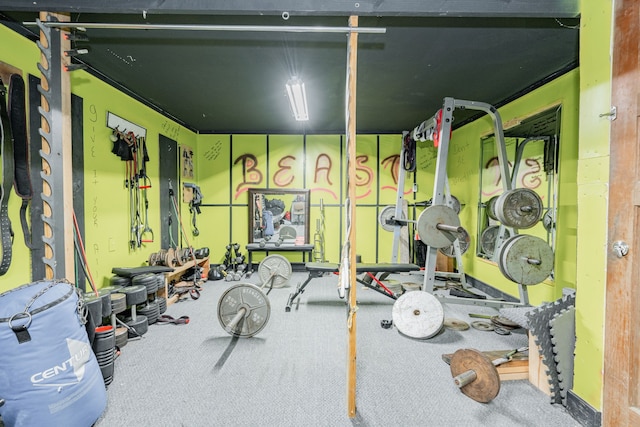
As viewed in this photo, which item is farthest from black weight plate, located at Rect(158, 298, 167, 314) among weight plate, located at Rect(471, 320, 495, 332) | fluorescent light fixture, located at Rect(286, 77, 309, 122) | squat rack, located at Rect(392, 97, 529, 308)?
weight plate, located at Rect(471, 320, 495, 332)

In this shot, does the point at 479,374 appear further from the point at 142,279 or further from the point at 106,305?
the point at 142,279

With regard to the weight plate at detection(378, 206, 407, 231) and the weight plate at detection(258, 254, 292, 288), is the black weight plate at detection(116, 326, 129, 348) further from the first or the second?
the weight plate at detection(378, 206, 407, 231)

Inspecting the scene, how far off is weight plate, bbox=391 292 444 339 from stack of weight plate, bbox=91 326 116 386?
7.63ft

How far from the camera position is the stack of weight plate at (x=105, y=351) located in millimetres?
1962

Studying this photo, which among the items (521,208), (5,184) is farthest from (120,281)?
(521,208)

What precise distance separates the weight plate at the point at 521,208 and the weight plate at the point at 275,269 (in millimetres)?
2775

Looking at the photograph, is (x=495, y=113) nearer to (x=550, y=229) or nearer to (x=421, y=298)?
(x=550, y=229)

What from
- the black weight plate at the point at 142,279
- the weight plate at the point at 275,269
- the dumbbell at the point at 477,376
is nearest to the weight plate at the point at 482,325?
the dumbbell at the point at 477,376

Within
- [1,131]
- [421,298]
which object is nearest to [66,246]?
[1,131]

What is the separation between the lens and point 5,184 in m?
2.04

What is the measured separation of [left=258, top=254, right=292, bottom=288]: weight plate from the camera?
164 inches

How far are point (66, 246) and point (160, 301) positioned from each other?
1.43 metres

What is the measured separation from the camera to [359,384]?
6.75 ft

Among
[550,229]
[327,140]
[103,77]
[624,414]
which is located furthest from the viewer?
[327,140]
